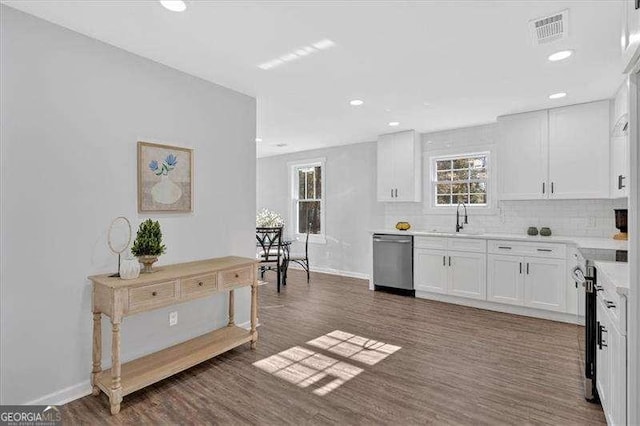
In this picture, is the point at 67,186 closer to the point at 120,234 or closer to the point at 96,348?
the point at 120,234

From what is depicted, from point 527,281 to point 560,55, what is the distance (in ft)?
8.58

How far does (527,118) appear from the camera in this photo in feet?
14.6

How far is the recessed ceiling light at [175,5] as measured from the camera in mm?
2105

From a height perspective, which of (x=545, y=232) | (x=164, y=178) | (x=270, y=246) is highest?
(x=164, y=178)

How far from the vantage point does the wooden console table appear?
2.28 m

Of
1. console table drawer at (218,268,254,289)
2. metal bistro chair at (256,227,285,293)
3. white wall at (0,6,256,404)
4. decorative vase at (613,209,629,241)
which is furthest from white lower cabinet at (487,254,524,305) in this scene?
white wall at (0,6,256,404)

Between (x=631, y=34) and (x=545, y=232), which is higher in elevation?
(x=631, y=34)

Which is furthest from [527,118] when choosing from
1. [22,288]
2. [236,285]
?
[22,288]

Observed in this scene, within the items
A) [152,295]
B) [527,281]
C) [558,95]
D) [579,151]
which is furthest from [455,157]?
[152,295]

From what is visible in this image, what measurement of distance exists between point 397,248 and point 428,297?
0.84 meters

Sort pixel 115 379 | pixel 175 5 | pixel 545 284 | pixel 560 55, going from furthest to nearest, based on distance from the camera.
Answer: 1. pixel 545 284
2. pixel 560 55
3. pixel 115 379
4. pixel 175 5

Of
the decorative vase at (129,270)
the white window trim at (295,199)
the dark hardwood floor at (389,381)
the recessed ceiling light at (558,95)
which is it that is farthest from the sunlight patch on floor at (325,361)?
the white window trim at (295,199)

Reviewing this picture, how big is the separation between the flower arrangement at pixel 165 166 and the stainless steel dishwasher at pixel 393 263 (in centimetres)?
341

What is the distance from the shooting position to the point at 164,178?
2990 mm
